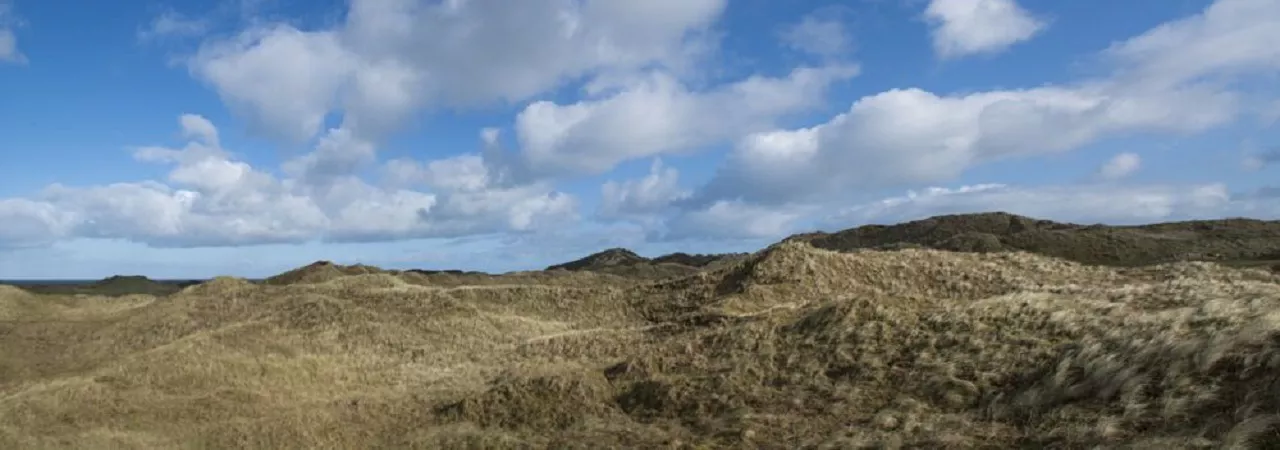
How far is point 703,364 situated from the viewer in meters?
21.1

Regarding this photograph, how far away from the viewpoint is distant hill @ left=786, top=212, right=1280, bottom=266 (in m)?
50.5

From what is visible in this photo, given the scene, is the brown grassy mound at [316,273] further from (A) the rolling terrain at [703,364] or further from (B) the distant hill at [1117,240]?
(B) the distant hill at [1117,240]

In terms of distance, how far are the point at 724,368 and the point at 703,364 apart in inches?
41.9

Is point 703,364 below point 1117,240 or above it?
below

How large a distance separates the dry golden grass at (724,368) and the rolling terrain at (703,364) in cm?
8

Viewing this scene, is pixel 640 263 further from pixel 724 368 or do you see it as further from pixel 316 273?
pixel 724 368

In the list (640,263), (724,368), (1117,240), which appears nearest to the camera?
(724,368)

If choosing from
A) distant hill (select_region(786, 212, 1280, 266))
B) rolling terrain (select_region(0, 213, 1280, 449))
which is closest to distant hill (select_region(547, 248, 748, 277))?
distant hill (select_region(786, 212, 1280, 266))

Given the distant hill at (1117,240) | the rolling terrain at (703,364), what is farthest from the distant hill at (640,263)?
A: the rolling terrain at (703,364)

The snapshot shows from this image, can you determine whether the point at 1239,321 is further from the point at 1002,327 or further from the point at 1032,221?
the point at 1032,221

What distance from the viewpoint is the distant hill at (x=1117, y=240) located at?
50469 mm

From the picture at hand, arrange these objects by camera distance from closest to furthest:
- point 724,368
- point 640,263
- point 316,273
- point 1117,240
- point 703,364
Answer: point 724,368 < point 703,364 < point 1117,240 < point 316,273 < point 640,263

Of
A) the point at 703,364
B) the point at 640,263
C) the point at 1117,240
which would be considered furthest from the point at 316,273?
the point at 1117,240

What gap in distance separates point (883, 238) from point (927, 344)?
205ft
